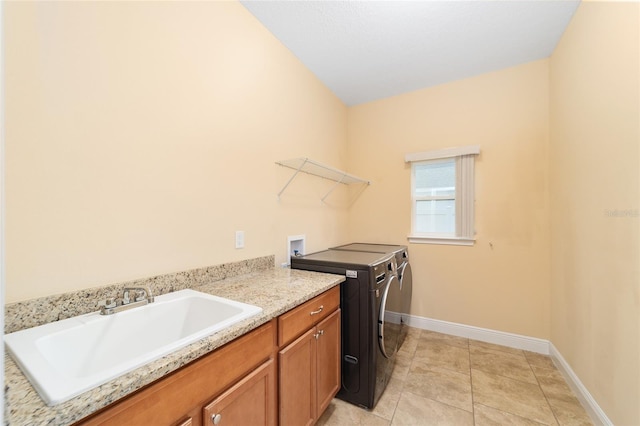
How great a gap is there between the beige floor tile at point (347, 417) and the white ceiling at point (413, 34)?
265cm

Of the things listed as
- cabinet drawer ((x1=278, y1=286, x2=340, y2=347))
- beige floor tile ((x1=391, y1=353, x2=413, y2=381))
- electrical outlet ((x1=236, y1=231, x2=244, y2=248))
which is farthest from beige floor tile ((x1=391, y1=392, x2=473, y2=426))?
electrical outlet ((x1=236, y1=231, x2=244, y2=248))

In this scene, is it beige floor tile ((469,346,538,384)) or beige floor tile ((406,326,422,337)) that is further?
beige floor tile ((406,326,422,337))

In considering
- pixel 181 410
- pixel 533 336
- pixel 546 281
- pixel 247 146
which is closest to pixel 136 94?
pixel 247 146

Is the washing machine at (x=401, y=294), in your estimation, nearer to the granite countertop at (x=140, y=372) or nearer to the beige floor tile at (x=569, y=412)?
the granite countertop at (x=140, y=372)

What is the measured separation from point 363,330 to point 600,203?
5.19 ft

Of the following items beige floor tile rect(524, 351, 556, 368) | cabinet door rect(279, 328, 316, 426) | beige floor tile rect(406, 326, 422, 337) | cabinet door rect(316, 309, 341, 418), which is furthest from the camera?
beige floor tile rect(406, 326, 422, 337)

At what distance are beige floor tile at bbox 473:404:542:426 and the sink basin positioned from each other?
5.19 feet

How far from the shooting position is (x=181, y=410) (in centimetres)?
73

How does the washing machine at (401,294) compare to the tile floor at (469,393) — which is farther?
the washing machine at (401,294)

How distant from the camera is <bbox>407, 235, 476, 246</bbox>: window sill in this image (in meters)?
2.52

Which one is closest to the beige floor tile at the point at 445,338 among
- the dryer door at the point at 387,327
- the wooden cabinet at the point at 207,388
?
the dryer door at the point at 387,327

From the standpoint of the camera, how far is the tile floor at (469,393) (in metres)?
1.54

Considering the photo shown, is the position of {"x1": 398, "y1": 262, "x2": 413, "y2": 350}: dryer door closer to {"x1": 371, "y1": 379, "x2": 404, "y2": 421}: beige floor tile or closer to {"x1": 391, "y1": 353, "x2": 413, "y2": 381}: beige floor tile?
{"x1": 391, "y1": 353, "x2": 413, "y2": 381}: beige floor tile

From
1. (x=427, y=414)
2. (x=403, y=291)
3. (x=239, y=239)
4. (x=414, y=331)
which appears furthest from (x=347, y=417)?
(x=414, y=331)
